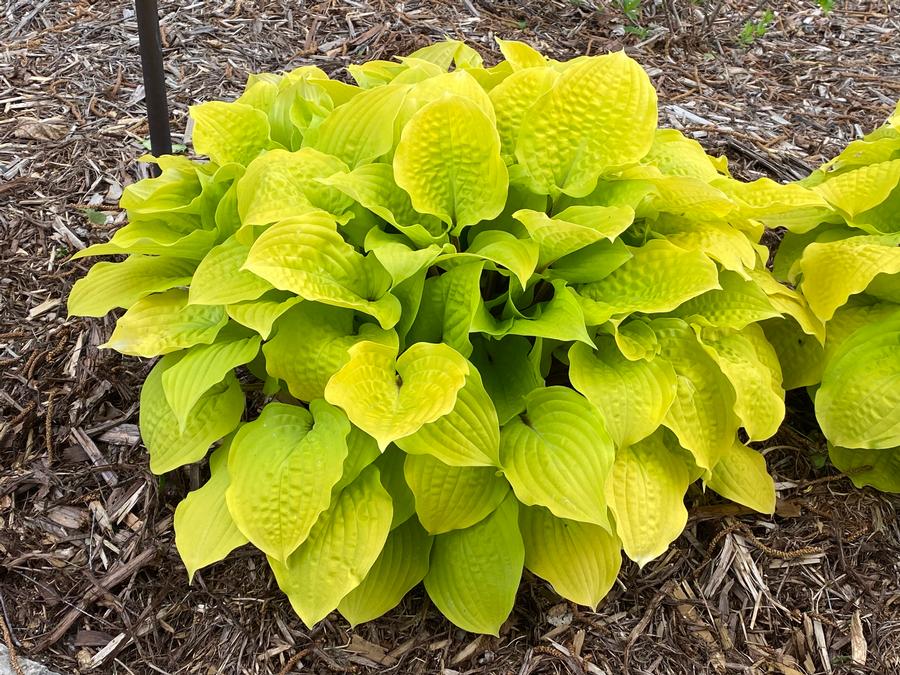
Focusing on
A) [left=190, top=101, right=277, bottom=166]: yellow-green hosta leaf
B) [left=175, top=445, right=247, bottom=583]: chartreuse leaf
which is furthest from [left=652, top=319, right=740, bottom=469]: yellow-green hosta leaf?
[left=190, top=101, right=277, bottom=166]: yellow-green hosta leaf

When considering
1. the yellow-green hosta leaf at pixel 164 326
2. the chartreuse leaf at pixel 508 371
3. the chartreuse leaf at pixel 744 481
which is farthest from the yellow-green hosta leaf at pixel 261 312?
the chartreuse leaf at pixel 744 481

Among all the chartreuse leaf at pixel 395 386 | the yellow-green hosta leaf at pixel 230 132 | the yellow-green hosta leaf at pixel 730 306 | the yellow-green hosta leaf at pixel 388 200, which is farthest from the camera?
the yellow-green hosta leaf at pixel 230 132

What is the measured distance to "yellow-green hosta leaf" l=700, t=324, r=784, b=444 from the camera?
205 cm

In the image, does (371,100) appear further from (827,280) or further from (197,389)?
(827,280)

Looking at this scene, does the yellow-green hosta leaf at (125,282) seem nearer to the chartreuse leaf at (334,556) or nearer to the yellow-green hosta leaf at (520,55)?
the chartreuse leaf at (334,556)

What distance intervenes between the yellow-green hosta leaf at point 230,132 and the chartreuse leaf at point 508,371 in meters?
0.89

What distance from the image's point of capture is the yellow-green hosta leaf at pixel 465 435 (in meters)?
1.81

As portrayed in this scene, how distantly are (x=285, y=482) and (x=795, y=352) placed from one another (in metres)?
1.53

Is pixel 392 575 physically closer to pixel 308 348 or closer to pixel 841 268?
pixel 308 348

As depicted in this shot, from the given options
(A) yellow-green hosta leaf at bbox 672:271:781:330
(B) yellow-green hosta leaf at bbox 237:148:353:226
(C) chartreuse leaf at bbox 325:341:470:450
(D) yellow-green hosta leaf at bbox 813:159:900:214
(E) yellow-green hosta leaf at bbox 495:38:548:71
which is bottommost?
(A) yellow-green hosta leaf at bbox 672:271:781:330

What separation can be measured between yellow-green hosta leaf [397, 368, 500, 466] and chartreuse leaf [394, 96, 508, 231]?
0.47 metres

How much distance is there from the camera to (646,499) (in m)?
1.99

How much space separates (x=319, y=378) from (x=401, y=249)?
1.21 feet

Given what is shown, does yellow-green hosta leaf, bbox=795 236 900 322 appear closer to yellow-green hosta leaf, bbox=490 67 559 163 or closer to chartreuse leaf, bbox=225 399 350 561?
yellow-green hosta leaf, bbox=490 67 559 163
